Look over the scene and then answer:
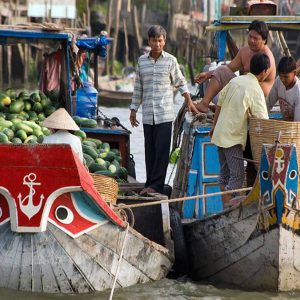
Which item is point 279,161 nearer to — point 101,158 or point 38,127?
point 101,158

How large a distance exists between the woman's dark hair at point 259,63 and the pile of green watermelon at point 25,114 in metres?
2.43

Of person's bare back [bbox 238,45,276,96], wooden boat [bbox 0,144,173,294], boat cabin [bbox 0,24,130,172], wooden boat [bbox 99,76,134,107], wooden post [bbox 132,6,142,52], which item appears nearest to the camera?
wooden boat [bbox 0,144,173,294]

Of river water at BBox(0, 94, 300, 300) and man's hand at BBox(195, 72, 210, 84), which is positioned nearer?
→ river water at BBox(0, 94, 300, 300)

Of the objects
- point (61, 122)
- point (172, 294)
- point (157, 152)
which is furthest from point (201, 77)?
point (172, 294)

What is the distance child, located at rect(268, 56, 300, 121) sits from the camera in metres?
7.09

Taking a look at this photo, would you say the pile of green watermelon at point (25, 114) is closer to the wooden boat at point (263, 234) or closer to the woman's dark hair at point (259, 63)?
the wooden boat at point (263, 234)

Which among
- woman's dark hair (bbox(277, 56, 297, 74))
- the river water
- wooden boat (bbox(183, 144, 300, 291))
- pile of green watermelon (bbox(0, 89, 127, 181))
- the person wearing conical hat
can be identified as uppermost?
woman's dark hair (bbox(277, 56, 297, 74))

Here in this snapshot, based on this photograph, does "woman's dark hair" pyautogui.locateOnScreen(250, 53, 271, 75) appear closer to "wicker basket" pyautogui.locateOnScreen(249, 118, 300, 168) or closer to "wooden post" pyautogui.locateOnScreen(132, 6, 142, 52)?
"wicker basket" pyautogui.locateOnScreen(249, 118, 300, 168)

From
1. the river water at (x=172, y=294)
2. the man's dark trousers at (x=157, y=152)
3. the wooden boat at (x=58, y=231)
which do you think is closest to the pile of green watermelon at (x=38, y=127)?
the man's dark trousers at (x=157, y=152)

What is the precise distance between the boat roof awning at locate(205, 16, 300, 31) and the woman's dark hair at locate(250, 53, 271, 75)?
1.54 meters

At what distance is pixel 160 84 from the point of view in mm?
7879

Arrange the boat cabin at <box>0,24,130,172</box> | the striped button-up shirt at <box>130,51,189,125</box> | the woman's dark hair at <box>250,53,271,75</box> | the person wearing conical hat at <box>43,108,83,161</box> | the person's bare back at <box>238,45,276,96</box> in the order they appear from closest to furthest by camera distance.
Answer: the person wearing conical hat at <box>43,108,83,161</box> < the woman's dark hair at <box>250,53,271,75</box> < the person's bare back at <box>238,45,276,96</box> < the striped button-up shirt at <box>130,51,189,125</box> < the boat cabin at <box>0,24,130,172</box>

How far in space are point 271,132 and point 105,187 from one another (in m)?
1.34

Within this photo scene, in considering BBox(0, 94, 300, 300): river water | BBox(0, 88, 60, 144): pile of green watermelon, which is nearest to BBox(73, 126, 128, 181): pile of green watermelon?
BBox(0, 88, 60, 144): pile of green watermelon
